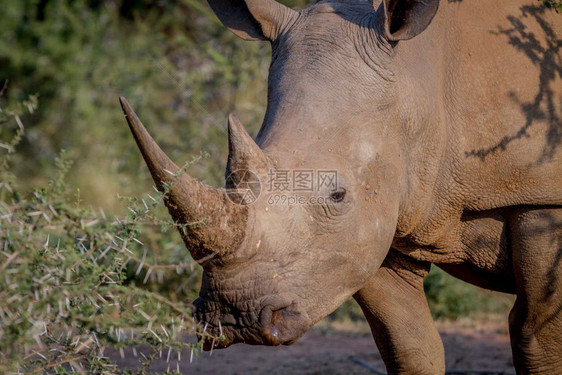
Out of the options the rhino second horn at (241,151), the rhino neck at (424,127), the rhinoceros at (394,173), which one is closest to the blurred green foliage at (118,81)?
the rhinoceros at (394,173)

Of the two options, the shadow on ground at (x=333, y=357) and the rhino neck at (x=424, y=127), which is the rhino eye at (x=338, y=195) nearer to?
the rhino neck at (x=424, y=127)

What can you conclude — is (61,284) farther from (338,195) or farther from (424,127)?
(424,127)

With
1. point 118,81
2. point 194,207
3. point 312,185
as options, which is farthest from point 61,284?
point 118,81

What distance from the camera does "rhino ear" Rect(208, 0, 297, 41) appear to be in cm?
503

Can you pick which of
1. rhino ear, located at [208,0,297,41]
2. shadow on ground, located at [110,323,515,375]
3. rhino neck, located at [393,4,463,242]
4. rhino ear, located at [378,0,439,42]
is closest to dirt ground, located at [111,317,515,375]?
shadow on ground, located at [110,323,515,375]

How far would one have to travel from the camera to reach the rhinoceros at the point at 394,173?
163 inches

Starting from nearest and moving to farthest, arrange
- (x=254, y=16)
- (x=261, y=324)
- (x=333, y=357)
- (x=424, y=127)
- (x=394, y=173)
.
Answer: (x=261, y=324)
(x=394, y=173)
(x=424, y=127)
(x=254, y=16)
(x=333, y=357)

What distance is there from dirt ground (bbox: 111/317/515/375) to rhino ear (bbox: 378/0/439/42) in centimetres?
270

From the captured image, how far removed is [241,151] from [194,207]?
1.23 feet

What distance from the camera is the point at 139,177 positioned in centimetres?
970

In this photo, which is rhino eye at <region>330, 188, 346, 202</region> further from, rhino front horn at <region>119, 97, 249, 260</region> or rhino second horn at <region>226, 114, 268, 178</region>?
rhino front horn at <region>119, 97, 249, 260</region>

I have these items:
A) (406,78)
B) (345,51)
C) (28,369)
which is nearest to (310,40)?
(345,51)

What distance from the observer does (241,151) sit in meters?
4.12

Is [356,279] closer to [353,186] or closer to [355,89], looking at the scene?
[353,186]
